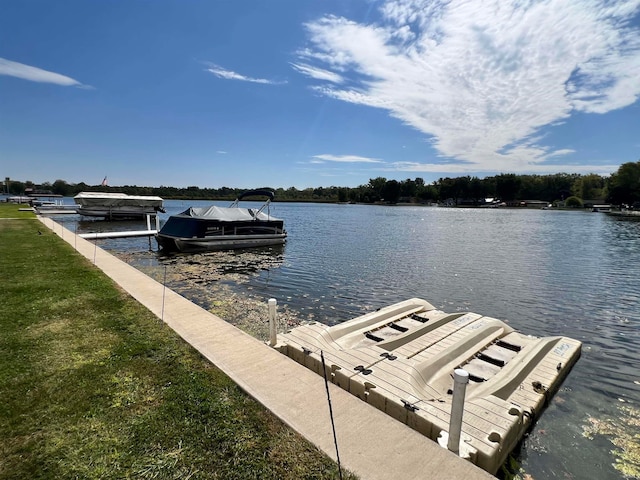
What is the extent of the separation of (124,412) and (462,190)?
545 ft

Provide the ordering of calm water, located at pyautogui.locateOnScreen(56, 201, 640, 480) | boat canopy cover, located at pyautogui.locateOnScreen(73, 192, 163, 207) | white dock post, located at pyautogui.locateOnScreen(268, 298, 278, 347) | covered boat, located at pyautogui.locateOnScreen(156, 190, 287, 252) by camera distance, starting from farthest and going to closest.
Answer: boat canopy cover, located at pyautogui.locateOnScreen(73, 192, 163, 207)
covered boat, located at pyautogui.locateOnScreen(156, 190, 287, 252)
white dock post, located at pyautogui.locateOnScreen(268, 298, 278, 347)
calm water, located at pyautogui.locateOnScreen(56, 201, 640, 480)

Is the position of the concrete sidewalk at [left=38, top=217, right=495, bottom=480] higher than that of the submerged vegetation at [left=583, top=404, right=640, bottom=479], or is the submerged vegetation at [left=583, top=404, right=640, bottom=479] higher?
the concrete sidewalk at [left=38, top=217, right=495, bottom=480]

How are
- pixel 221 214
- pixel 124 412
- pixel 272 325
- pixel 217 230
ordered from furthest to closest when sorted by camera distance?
pixel 221 214, pixel 217 230, pixel 272 325, pixel 124 412

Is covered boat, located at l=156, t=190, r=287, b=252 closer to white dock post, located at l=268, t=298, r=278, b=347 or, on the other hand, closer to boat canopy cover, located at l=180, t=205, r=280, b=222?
boat canopy cover, located at l=180, t=205, r=280, b=222

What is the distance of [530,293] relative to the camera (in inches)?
545

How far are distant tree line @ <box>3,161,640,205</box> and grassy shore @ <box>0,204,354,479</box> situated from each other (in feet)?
401

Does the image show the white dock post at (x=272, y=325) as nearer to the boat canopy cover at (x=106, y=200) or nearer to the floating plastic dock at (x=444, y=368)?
the floating plastic dock at (x=444, y=368)

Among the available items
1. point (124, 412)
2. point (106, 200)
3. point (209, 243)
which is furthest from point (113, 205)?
point (124, 412)

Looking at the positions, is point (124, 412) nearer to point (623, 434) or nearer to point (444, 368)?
point (444, 368)

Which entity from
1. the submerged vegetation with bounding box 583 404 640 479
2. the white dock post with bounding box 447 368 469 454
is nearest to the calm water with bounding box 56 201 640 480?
the submerged vegetation with bounding box 583 404 640 479

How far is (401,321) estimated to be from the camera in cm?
896

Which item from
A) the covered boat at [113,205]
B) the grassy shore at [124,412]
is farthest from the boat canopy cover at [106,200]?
the grassy shore at [124,412]

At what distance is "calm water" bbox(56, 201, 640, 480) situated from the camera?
206 inches

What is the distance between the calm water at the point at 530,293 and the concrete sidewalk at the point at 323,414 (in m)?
2.02
